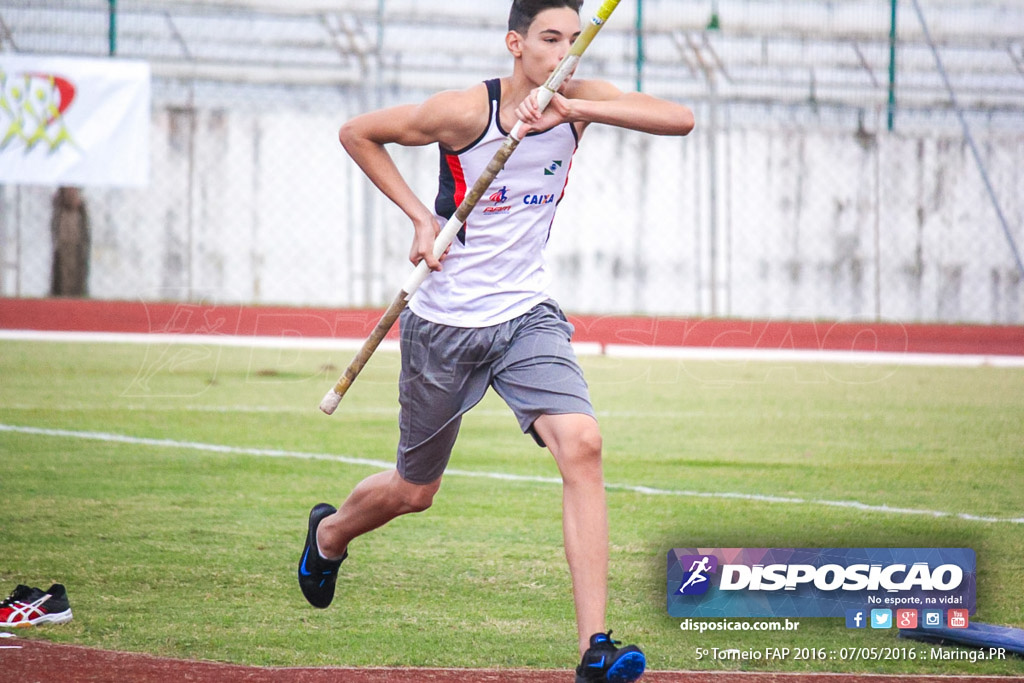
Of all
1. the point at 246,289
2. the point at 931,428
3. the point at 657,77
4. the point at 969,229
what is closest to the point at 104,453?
the point at 931,428

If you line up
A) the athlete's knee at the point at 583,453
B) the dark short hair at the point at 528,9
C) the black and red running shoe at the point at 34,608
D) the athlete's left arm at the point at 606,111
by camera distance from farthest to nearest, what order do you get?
the black and red running shoe at the point at 34,608, the dark short hair at the point at 528,9, the athlete's left arm at the point at 606,111, the athlete's knee at the point at 583,453

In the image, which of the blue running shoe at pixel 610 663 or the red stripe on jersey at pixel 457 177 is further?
the red stripe on jersey at pixel 457 177

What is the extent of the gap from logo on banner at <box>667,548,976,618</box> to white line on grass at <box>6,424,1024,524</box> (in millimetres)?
1643

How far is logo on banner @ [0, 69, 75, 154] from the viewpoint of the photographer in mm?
12469

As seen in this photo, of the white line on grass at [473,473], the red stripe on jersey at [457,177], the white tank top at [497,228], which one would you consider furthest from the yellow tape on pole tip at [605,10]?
the white line on grass at [473,473]

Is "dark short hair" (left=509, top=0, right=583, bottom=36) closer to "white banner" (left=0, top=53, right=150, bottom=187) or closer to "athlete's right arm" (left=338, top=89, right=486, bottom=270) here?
"athlete's right arm" (left=338, top=89, right=486, bottom=270)

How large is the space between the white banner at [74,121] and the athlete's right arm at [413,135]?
9081 mm

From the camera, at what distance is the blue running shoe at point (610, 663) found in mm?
3512

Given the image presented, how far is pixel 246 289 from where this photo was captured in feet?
44.2

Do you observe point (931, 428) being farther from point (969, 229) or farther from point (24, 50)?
point (24, 50)

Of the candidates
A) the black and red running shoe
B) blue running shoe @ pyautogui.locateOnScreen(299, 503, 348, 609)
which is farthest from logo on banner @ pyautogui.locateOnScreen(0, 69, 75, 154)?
blue running shoe @ pyautogui.locateOnScreen(299, 503, 348, 609)

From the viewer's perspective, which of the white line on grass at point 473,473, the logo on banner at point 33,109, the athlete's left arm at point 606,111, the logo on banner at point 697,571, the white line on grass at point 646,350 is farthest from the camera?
the logo on banner at point 33,109

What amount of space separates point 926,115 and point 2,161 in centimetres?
908

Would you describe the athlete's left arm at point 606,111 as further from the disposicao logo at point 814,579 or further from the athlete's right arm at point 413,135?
the disposicao logo at point 814,579
